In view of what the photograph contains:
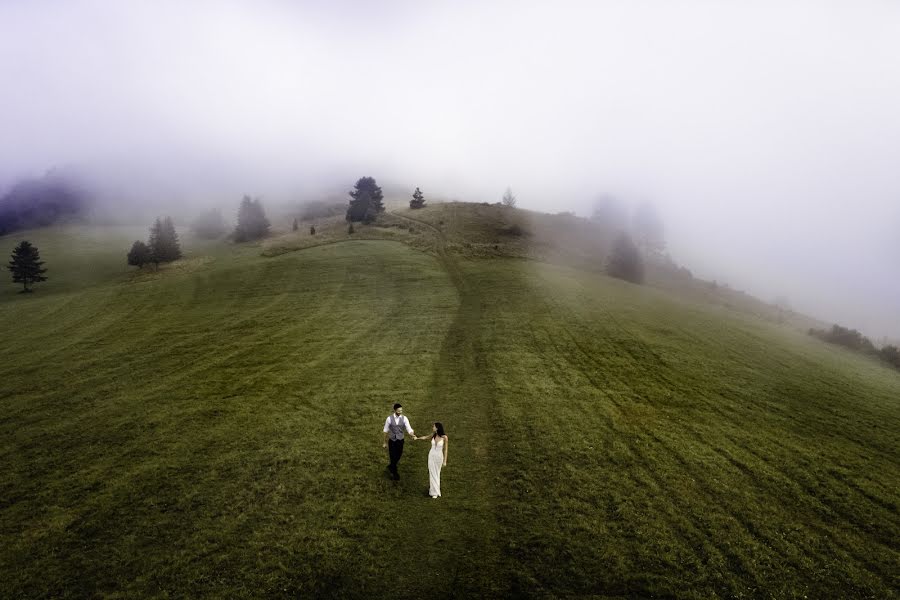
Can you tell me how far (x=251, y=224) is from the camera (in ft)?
252

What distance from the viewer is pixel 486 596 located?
456 inches

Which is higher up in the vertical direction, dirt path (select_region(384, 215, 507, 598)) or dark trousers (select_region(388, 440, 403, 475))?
dark trousers (select_region(388, 440, 403, 475))

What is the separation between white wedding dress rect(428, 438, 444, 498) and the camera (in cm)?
1531

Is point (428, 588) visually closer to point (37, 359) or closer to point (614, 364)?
point (614, 364)

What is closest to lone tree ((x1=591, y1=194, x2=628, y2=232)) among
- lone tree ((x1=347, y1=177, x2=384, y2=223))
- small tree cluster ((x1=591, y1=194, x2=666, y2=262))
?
small tree cluster ((x1=591, y1=194, x2=666, y2=262))

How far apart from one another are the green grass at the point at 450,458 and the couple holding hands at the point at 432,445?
69cm

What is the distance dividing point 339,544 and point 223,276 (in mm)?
46085

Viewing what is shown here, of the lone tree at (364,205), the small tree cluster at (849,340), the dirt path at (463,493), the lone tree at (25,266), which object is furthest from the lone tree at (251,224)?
the small tree cluster at (849,340)

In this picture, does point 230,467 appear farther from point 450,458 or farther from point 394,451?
point 450,458

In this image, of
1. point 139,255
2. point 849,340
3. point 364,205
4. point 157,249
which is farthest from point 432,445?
point 364,205

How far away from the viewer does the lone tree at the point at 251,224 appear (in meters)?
76.4

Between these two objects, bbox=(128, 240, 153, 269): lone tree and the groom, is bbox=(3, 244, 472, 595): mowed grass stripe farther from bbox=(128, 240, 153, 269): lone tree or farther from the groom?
bbox=(128, 240, 153, 269): lone tree

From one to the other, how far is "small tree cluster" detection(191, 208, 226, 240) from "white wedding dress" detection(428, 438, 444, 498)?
90534 millimetres

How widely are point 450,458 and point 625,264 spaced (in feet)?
179
